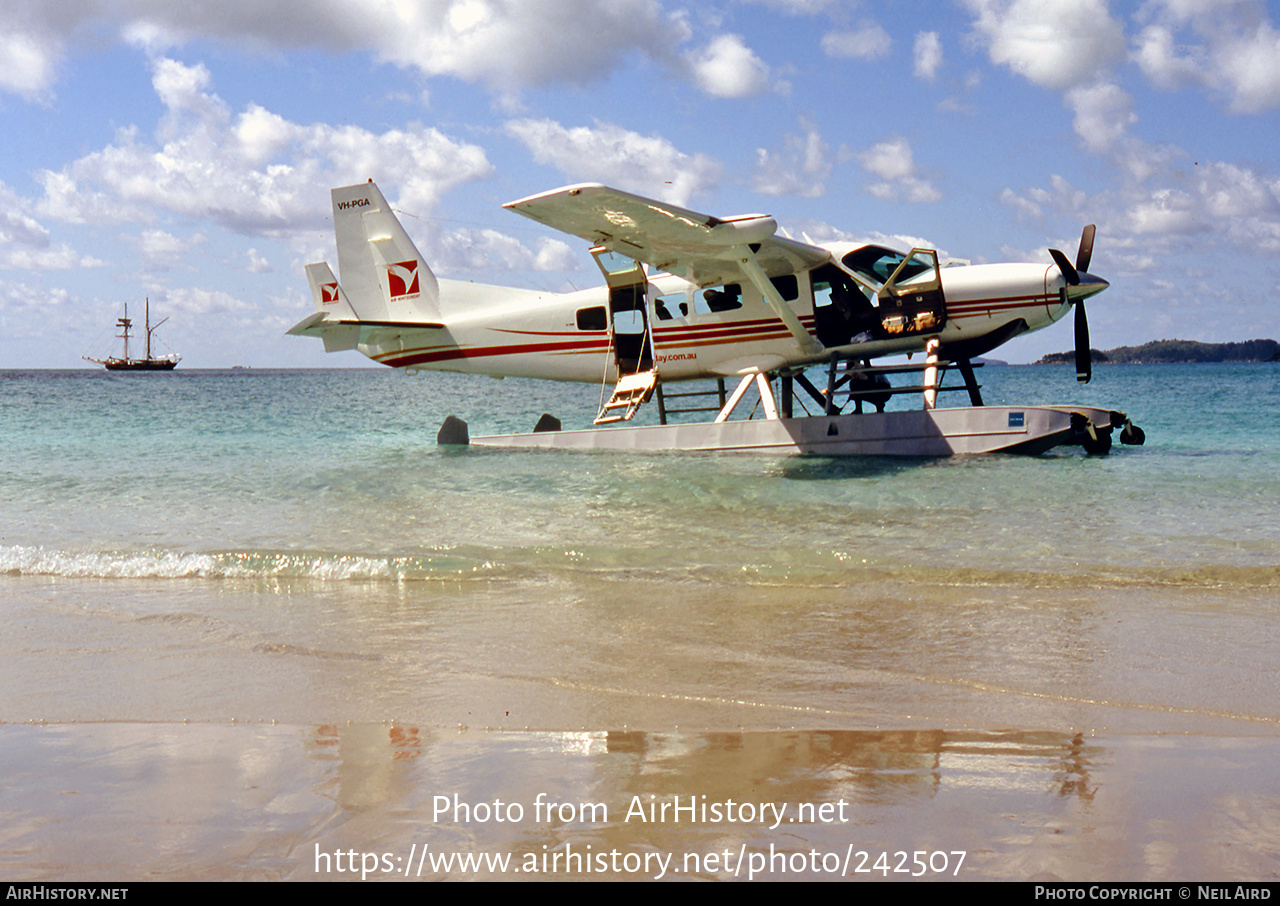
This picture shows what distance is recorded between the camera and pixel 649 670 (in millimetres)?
3949

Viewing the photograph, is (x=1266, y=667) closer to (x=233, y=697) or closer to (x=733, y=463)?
(x=233, y=697)

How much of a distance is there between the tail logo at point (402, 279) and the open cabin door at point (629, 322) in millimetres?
3577

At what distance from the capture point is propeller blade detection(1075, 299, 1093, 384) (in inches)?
503

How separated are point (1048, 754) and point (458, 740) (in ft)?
6.04

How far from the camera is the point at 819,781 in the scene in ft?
8.71

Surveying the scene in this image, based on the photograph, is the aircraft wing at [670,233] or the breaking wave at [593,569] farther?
the aircraft wing at [670,233]

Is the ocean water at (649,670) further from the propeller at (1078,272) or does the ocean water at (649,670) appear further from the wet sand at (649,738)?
the propeller at (1078,272)

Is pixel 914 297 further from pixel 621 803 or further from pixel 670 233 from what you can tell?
pixel 621 803

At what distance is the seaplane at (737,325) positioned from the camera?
1173 cm

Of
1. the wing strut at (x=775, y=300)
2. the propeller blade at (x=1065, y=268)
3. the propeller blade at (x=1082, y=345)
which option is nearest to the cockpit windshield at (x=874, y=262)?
the wing strut at (x=775, y=300)

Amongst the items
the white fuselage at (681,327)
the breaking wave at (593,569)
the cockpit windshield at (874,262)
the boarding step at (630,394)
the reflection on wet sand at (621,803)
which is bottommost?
the reflection on wet sand at (621,803)

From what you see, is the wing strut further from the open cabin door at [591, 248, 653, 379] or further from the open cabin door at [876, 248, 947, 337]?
the open cabin door at [591, 248, 653, 379]

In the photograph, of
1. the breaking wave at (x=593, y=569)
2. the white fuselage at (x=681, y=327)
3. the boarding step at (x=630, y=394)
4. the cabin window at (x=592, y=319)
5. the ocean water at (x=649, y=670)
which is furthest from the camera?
the cabin window at (x=592, y=319)

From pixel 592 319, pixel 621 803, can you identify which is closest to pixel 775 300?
pixel 592 319
